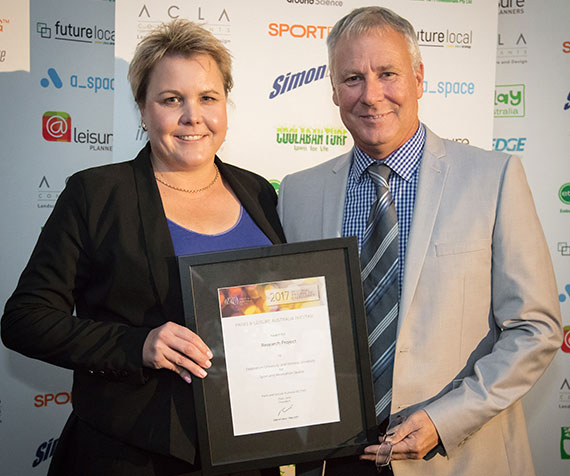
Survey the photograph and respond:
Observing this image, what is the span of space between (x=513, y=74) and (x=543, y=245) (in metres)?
3.11

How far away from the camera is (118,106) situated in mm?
3350

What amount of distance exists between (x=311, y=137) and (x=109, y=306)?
2060mm

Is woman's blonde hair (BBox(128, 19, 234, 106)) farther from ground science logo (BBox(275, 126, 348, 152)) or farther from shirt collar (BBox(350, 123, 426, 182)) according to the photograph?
ground science logo (BBox(275, 126, 348, 152))

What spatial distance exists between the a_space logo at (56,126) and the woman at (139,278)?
2315 millimetres

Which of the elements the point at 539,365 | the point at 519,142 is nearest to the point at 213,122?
the point at 539,365

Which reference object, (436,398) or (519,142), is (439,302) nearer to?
(436,398)

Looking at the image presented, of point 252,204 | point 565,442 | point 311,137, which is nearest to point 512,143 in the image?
point 311,137

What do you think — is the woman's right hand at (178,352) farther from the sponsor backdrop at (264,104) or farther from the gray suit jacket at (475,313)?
the sponsor backdrop at (264,104)

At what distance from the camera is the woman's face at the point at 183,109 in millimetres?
2096

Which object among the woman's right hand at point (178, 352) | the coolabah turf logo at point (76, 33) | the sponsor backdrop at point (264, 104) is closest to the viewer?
the woman's right hand at point (178, 352)

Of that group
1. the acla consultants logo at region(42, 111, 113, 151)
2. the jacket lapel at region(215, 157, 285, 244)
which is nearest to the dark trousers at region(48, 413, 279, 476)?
the jacket lapel at region(215, 157, 285, 244)

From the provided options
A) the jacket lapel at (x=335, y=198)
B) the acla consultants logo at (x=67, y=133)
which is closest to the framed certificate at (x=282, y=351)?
the jacket lapel at (x=335, y=198)

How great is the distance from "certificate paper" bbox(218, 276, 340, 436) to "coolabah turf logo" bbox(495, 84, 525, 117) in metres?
3.46

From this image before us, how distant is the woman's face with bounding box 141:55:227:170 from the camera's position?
6.88 ft
